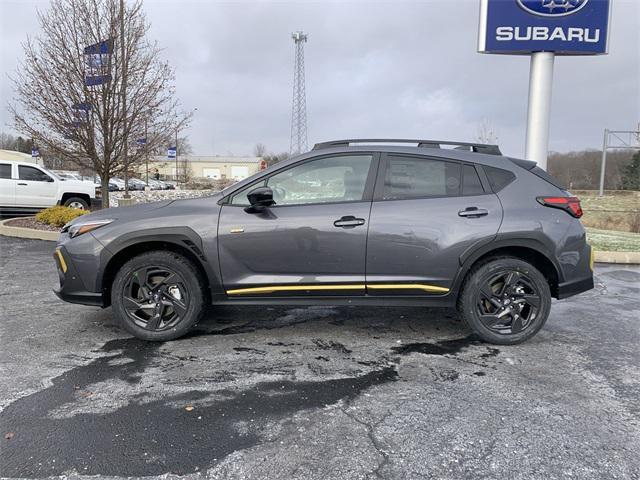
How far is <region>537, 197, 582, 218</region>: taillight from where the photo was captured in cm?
418

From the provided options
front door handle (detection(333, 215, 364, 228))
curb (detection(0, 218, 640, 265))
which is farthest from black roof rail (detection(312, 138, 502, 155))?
curb (detection(0, 218, 640, 265))

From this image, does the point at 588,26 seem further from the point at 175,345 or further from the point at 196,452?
the point at 196,452

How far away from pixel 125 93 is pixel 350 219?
888 centimetres

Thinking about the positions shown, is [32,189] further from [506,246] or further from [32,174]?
[506,246]

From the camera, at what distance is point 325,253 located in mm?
4047

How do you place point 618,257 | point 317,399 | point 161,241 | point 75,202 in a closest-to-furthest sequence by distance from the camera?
1. point 317,399
2. point 161,241
3. point 618,257
4. point 75,202

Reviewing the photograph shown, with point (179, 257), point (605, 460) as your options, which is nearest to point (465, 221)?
point (605, 460)

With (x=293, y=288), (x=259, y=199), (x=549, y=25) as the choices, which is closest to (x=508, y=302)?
(x=293, y=288)

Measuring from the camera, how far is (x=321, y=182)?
423 centimetres

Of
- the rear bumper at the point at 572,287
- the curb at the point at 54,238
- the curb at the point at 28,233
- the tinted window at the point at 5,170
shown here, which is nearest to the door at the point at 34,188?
the tinted window at the point at 5,170

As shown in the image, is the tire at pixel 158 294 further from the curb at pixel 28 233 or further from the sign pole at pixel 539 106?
the sign pole at pixel 539 106

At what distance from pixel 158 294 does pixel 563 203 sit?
3643 mm

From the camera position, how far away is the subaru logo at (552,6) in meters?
10.0

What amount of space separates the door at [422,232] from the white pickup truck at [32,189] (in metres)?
12.3
